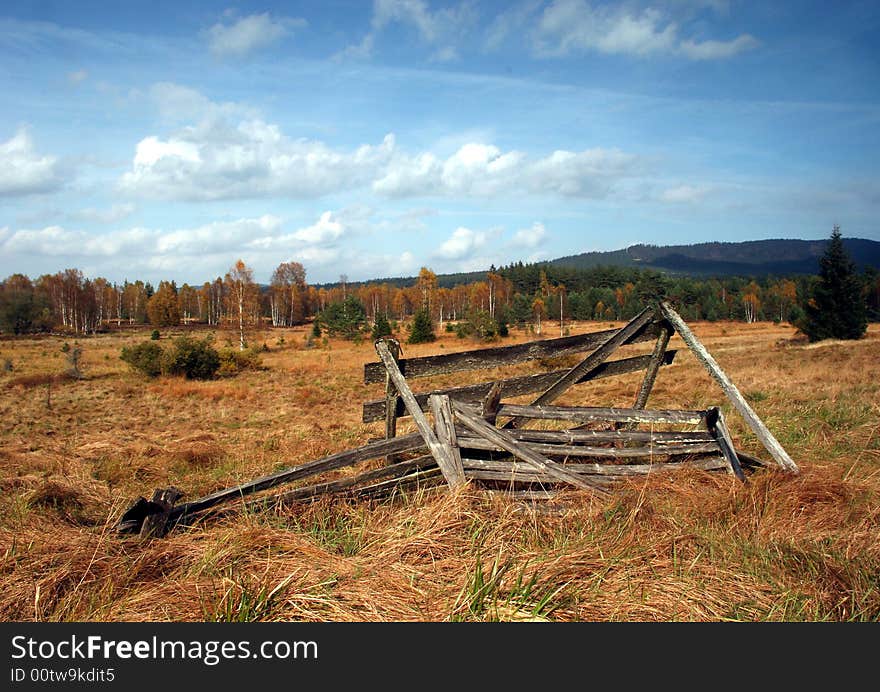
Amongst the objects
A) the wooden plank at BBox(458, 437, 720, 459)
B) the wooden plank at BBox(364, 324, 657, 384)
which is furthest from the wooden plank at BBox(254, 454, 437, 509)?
the wooden plank at BBox(364, 324, 657, 384)

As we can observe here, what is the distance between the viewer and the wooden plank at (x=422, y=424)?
14.5 feet

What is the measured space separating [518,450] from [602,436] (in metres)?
0.89

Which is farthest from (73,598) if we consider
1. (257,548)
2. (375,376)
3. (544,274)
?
(544,274)

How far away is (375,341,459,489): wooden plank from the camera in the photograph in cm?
441

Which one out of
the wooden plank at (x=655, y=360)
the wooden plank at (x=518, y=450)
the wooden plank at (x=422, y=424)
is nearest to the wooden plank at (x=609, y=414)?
the wooden plank at (x=518, y=450)

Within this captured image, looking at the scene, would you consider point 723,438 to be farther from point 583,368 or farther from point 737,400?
point 583,368

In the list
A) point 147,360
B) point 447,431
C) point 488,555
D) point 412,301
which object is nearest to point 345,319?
point 147,360

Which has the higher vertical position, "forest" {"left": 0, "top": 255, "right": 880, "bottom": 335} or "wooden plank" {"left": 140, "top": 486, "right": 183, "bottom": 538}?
"forest" {"left": 0, "top": 255, "right": 880, "bottom": 335}

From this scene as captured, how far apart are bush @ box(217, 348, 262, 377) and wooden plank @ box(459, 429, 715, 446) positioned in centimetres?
2709

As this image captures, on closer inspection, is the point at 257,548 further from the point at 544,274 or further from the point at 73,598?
the point at 544,274

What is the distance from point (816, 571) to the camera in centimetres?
306

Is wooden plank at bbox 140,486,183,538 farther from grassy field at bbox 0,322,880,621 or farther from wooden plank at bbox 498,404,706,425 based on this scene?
wooden plank at bbox 498,404,706,425

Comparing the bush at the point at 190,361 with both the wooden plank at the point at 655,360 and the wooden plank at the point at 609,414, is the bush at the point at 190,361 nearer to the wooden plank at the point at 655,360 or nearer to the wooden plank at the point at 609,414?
the wooden plank at the point at 655,360

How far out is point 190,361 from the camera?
88.4ft
